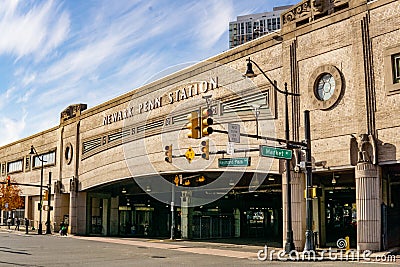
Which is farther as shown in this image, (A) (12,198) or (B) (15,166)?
(B) (15,166)

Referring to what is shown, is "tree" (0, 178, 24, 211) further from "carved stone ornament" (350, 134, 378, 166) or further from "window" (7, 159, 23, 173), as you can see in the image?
"carved stone ornament" (350, 134, 378, 166)

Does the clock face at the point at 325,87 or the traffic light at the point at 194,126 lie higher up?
the clock face at the point at 325,87

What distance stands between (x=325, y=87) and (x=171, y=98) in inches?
559

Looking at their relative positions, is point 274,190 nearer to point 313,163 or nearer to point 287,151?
point 313,163

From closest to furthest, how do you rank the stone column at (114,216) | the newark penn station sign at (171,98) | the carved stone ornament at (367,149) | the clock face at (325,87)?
the carved stone ornament at (367,149) < the clock face at (325,87) < the newark penn station sign at (171,98) < the stone column at (114,216)

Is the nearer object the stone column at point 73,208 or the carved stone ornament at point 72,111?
the stone column at point 73,208

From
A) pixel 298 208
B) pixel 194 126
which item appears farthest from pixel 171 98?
pixel 194 126

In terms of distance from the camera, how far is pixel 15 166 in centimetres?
7338

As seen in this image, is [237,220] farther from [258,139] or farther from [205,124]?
[205,124]

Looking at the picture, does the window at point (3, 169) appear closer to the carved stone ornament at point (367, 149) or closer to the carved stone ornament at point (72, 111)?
the carved stone ornament at point (72, 111)

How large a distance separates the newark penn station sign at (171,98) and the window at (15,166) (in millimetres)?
28006

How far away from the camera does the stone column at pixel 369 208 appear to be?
1061 inches

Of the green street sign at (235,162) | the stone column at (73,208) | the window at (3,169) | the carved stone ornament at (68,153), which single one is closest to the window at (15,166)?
the window at (3,169)

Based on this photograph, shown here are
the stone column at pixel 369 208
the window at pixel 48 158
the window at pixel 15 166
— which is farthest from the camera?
the window at pixel 15 166
